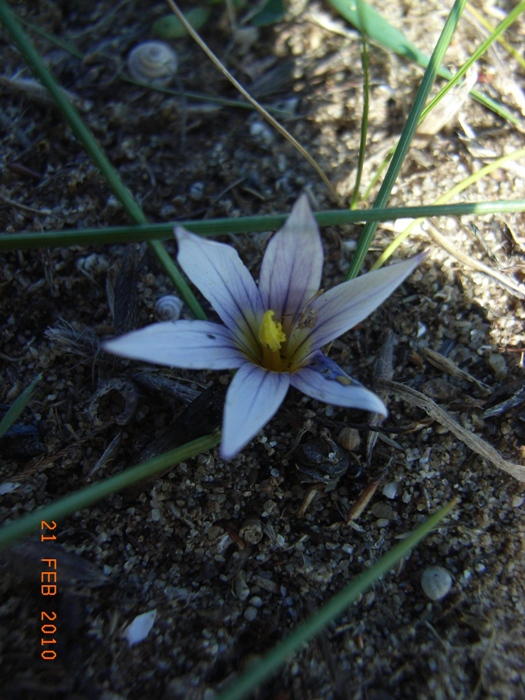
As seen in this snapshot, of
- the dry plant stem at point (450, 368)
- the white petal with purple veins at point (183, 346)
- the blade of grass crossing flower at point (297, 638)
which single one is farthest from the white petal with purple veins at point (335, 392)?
the dry plant stem at point (450, 368)

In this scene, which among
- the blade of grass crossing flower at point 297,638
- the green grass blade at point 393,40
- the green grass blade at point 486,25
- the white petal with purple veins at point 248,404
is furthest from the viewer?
the green grass blade at point 486,25

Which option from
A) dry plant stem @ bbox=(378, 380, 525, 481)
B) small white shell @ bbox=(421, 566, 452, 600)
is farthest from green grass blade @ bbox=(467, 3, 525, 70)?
small white shell @ bbox=(421, 566, 452, 600)

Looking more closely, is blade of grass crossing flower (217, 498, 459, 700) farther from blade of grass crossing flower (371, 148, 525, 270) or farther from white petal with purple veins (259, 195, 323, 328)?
blade of grass crossing flower (371, 148, 525, 270)

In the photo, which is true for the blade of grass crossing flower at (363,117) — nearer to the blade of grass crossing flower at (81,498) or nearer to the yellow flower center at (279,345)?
the yellow flower center at (279,345)

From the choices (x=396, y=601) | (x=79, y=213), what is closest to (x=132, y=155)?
(x=79, y=213)

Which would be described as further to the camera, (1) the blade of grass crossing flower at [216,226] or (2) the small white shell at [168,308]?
(2) the small white shell at [168,308]

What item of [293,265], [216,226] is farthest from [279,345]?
[216,226]

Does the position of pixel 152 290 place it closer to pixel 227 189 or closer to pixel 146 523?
pixel 227 189

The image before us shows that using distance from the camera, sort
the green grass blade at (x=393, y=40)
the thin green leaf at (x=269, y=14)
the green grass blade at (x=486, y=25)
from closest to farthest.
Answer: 1. the green grass blade at (x=393, y=40)
2. the green grass blade at (x=486, y=25)
3. the thin green leaf at (x=269, y=14)
